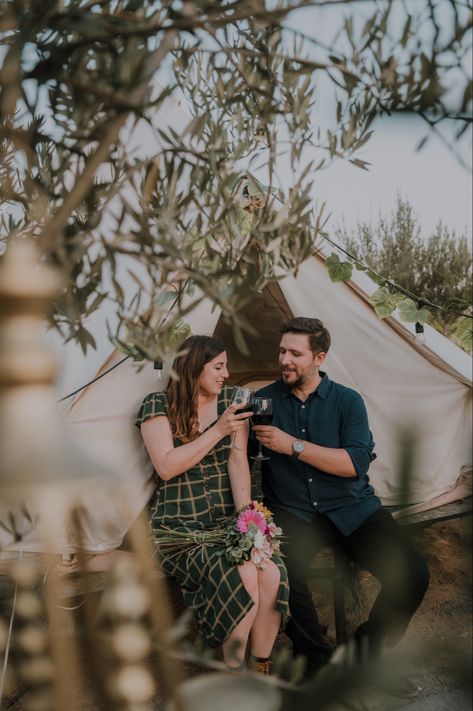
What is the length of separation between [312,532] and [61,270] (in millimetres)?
2691

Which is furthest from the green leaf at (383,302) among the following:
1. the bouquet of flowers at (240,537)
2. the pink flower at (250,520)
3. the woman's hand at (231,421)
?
the pink flower at (250,520)

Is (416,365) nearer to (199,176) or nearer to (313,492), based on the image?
(313,492)

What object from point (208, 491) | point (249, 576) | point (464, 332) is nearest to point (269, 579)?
point (249, 576)

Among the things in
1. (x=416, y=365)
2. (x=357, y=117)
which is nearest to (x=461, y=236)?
(x=416, y=365)

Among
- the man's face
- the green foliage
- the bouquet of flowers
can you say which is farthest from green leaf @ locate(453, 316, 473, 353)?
the green foliage

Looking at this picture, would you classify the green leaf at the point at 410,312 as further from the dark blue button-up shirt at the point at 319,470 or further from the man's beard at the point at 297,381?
the man's beard at the point at 297,381

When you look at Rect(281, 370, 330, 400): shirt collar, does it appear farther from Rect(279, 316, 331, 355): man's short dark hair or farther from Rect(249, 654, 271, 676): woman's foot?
Rect(249, 654, 271, 676): woman's foot

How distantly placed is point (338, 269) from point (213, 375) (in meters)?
1.16

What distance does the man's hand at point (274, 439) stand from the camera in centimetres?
357

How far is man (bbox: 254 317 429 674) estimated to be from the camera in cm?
336

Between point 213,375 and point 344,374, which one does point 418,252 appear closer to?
point 344,374

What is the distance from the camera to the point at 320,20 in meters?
1.37

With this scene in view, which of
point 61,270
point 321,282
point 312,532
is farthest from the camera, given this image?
point 321,282

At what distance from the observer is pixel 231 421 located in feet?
11.4
